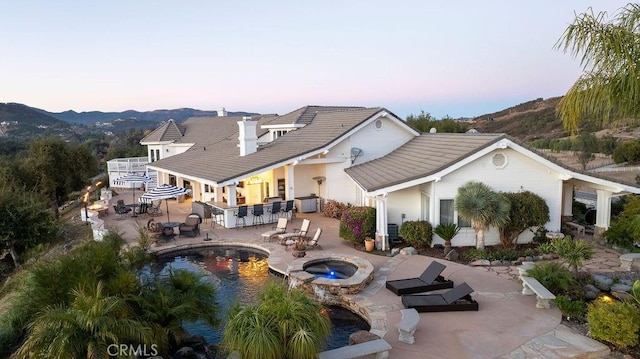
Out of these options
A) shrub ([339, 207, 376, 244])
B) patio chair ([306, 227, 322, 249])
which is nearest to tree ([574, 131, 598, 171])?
shrub ([339, 207, 376, 244])

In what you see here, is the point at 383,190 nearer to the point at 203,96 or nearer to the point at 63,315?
the point at 63,315

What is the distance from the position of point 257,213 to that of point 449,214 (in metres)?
9.14

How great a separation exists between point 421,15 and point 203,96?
4321 cm

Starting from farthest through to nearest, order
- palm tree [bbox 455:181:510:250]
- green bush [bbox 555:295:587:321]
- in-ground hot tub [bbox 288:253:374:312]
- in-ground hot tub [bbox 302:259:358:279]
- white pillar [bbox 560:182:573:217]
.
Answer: white pillar [bbox 560:182:573:217] → palm tree [bbox 455:181:510:250] → in-ground hot tub [bbox 302:259:358:279] → in-ground hot tub [bbox 288:253:374:312] → green bush [bbox 555:295:587:321]

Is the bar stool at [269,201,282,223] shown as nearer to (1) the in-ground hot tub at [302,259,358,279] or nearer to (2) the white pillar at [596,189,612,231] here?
(1) the in-ground hot tub at [302,259,358,279]

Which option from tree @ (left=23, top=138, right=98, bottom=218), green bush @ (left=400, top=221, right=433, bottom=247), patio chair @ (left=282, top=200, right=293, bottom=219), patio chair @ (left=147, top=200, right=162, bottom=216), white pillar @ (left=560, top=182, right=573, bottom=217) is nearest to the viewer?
green bush @ (left=400, top=221, right=433, bottom=247)

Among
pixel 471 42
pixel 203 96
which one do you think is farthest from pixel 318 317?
pixel 203 96

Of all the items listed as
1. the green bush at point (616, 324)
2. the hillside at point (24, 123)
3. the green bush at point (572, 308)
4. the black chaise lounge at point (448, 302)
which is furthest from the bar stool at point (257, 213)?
the hillside at point (24, 123)

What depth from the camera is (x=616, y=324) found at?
780cm

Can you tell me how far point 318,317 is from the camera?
7.31 meters

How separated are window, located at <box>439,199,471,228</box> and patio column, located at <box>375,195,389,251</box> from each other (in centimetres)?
215

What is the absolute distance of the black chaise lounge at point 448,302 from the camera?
9.92 metres

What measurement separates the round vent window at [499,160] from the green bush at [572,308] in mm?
6736

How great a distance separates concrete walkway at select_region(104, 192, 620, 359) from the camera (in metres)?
7.99
